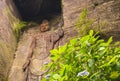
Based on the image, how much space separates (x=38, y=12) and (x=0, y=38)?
145 centimetres

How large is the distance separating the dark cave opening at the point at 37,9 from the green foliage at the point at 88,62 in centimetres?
316

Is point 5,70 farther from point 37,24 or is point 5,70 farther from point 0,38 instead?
point 37,24

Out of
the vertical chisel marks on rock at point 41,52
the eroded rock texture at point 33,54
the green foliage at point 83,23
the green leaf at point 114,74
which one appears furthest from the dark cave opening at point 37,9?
the green leaf at point 114,74

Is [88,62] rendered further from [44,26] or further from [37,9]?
[37,9]

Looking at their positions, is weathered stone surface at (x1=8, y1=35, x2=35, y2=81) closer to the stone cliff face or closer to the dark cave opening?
the stone cliff face

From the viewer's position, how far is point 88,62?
2355 mm

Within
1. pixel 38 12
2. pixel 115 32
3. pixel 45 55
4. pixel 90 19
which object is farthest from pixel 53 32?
pixel 115 32

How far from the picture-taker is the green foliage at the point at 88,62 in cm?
223

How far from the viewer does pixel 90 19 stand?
3.72m

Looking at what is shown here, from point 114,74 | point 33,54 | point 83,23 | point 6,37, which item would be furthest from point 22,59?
point 114,74

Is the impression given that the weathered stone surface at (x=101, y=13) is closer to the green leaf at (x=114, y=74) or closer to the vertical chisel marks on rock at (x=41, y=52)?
the vertical chisel marks on rock at (x=41, y=52)

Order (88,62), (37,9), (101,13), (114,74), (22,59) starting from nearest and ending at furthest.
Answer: (114,74)
(88,62)
(101,13)
(22,59)
(37,9)

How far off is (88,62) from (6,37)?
8.95ft

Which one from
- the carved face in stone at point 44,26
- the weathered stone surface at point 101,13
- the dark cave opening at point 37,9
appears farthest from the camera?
the dark cave opening at point 37,9
